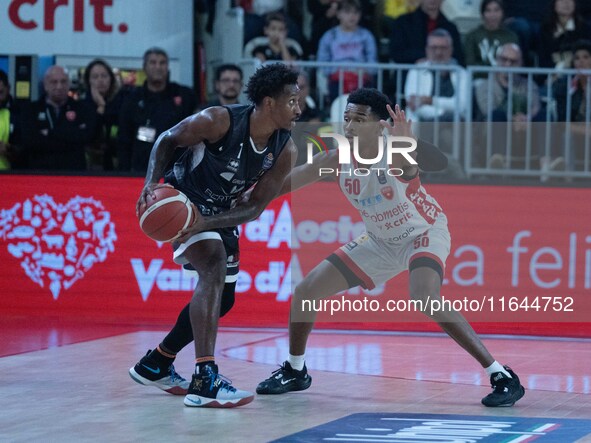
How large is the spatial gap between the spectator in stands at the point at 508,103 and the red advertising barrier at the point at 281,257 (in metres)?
0.95

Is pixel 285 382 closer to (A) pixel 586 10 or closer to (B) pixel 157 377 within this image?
(B) pixel 157 377

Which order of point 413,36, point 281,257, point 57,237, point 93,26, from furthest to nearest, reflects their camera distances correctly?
point 93,26 → point 413,36 → point 57,237 → point 281,257

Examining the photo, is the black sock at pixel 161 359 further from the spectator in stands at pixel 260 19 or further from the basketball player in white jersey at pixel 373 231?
the spectator in stands at pixel 260 19

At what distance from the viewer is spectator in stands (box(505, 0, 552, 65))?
1291 centimetres

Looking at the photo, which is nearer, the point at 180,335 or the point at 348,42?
the point at 180,335

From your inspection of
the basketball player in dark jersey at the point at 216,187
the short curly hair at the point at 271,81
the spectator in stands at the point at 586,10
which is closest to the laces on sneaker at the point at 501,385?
the basketball player in dark jersey at the point at 216,187

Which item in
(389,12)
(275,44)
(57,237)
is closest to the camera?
(57,237)

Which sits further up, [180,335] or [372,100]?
[372,100]

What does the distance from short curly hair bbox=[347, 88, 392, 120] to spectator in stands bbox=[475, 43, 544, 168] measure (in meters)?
4.40

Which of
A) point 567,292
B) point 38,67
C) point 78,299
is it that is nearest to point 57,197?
point 78,299

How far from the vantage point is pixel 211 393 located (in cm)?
655

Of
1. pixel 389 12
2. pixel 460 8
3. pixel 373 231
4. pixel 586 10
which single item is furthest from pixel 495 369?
pixel 586 10

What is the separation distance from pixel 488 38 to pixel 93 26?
176 inches

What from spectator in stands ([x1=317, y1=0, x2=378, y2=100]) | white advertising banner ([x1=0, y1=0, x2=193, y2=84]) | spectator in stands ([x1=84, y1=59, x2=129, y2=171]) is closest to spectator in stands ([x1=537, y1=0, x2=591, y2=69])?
spectator in stands ([x1=317, y1=0, x2=378, y2=100])
